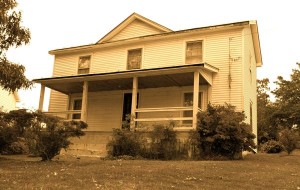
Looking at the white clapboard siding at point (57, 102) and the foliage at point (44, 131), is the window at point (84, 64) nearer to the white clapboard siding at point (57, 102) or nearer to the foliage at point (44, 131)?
the white clapboard siding at point (57, 102)

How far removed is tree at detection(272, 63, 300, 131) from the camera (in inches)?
1215

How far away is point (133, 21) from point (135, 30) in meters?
0.69

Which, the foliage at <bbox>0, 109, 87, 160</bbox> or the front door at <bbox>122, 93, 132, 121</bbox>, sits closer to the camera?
the foliage at <bbox>0, 109, 87, 160</bbox>

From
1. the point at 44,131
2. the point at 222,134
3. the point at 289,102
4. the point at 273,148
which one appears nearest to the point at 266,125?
the point at 289,102

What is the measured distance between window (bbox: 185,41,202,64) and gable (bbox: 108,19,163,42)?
2658 mm

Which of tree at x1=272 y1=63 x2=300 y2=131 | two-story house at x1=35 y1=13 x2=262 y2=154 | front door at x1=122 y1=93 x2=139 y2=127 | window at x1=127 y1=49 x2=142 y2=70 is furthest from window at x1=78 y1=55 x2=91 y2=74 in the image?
tree at x1=272 y1=63 x2=300 y2=131

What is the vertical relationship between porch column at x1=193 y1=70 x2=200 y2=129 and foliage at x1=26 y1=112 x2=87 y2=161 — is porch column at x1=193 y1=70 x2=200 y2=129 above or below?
above

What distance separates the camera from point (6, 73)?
12023mm

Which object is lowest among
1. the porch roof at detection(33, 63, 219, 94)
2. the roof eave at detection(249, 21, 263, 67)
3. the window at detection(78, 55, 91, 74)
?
the porch roof at detection(33, 63, 219, 94)

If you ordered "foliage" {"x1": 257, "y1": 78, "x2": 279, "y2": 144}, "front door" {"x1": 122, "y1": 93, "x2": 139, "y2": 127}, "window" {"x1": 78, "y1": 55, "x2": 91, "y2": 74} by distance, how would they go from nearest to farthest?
"front door" {"x1": 122, "y1": 93, "x2": 139, "y2": 127} → "window" {"x1": 78, "y1": 55, "x2": 91, "y2": 74} → "foliage" {"x1": 257, "y1": 78, "x2": 279, "y2": 144}

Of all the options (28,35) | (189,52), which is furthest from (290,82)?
(28,35)

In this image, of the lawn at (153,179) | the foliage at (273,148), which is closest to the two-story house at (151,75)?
the lawn at (153,179)

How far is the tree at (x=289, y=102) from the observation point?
30.9 metres

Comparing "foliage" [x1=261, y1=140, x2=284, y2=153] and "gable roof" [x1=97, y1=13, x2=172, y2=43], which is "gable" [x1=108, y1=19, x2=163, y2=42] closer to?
"gable roof" [x1=97, y1=13, x2=172, y2=43]
